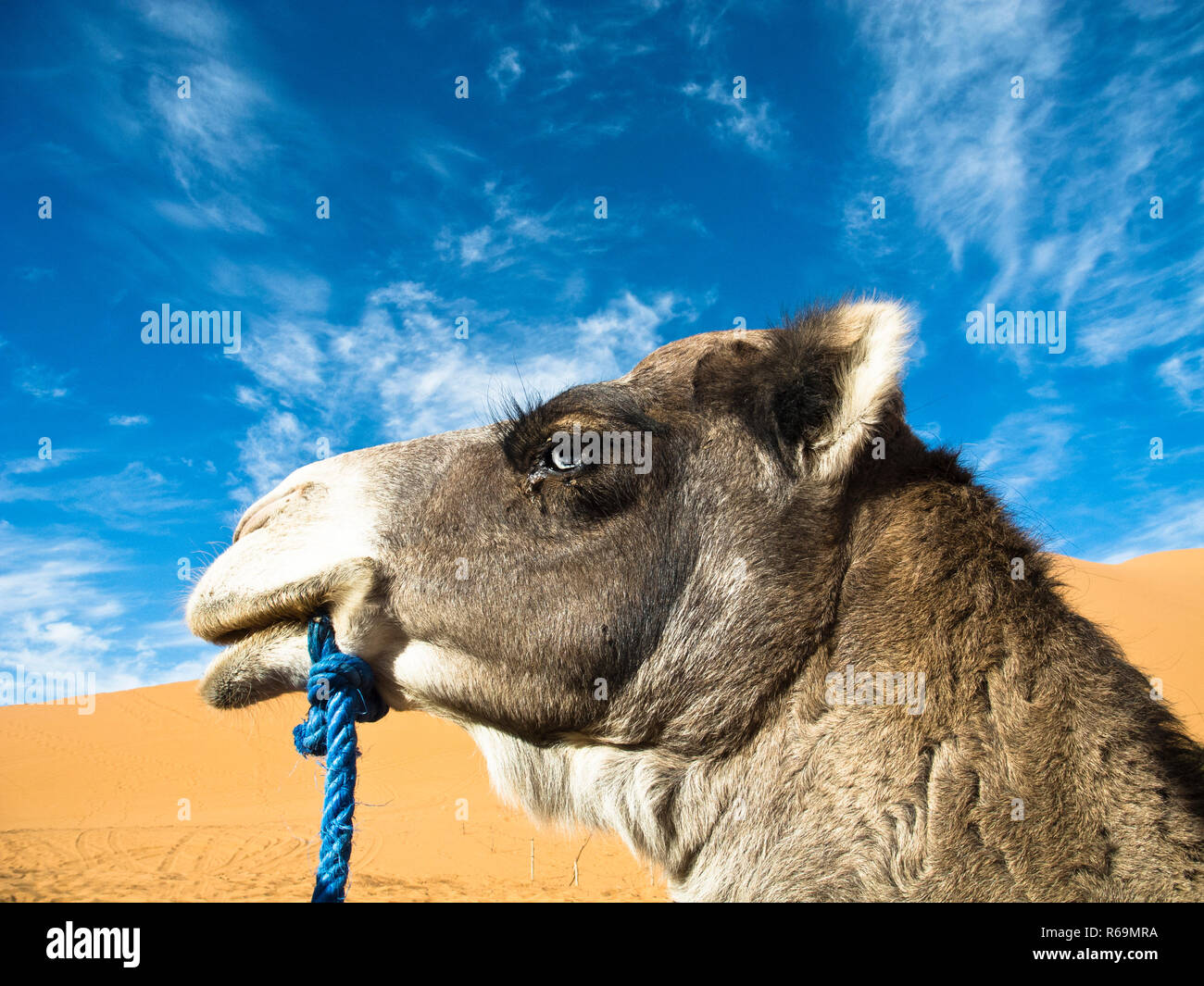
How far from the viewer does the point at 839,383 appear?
2982 mm

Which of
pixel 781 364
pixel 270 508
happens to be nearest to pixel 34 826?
pixel 270 508

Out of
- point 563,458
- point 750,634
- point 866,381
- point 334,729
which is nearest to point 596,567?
point 563,458

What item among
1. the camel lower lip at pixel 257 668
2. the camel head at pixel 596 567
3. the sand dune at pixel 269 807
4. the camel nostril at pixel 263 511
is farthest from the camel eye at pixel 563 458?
the sand dune at pixel 269 807

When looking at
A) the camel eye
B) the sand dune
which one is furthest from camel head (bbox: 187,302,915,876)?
the sand dune

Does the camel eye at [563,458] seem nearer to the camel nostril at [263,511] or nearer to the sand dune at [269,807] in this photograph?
the camel nostril at [263,511]

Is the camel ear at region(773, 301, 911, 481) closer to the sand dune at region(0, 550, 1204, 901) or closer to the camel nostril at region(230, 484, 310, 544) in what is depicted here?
the sand dune at region(0, 550, 1204, 901)

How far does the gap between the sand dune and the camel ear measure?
170 centimetres

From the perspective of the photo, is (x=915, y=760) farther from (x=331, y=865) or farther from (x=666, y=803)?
(x=331, y=865)

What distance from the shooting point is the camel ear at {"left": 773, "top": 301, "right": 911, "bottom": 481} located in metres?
2.83

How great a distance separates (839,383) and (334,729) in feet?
7.46

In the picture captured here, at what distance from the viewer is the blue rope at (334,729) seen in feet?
8.32

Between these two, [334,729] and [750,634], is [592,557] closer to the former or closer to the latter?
[750,634]

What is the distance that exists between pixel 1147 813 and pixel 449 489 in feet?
8.46

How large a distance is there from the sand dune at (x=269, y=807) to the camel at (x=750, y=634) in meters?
0.64
